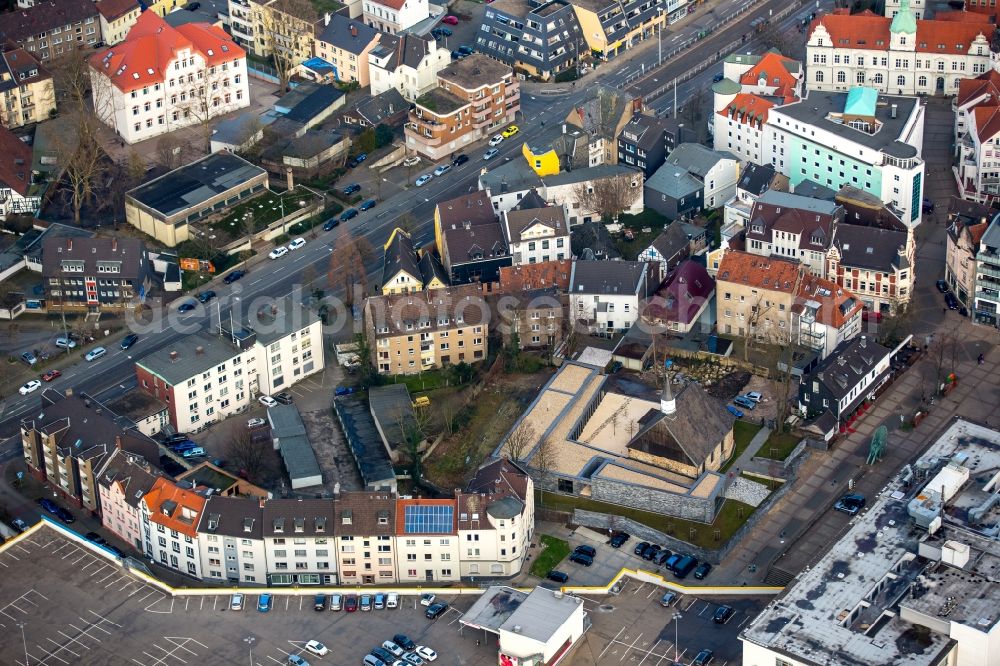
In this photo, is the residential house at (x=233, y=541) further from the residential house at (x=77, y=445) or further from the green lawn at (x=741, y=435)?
the green lawn at (x=741, y=435)

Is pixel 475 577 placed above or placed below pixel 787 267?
below

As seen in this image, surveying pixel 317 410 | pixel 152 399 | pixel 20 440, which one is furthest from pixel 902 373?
pixel 20 440

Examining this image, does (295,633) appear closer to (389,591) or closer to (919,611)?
(389,591)

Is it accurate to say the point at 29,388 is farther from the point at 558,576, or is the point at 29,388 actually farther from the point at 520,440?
the point at 558,576

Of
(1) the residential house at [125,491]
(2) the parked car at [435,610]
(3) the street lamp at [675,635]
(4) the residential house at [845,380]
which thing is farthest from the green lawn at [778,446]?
(1) the residential house at [125,491]

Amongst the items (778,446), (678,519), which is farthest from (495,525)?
(778,446)
